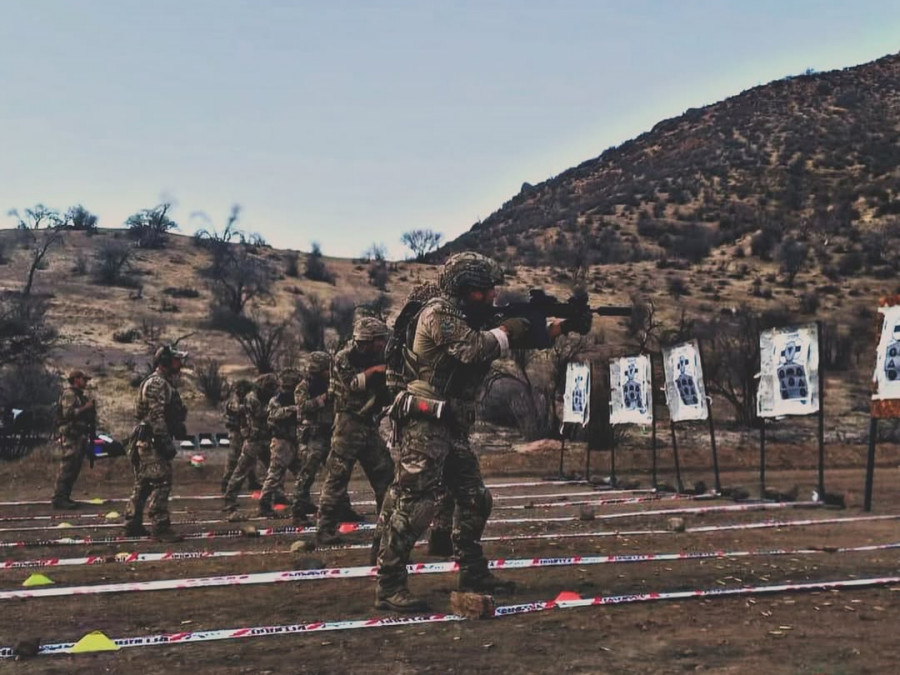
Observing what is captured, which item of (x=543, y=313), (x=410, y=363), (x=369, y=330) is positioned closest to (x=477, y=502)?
(x=410, y=363)

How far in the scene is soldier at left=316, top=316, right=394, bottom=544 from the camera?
800cm

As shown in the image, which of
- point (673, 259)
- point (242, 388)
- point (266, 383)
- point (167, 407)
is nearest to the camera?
point (167, 407)

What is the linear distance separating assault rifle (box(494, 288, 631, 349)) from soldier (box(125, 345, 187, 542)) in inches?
197

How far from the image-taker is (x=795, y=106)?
69.4 metres

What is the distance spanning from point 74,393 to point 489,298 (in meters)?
9.88

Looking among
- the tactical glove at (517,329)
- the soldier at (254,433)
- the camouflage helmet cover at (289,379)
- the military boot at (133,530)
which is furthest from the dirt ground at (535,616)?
the camouflage helmet cover at (289,379)

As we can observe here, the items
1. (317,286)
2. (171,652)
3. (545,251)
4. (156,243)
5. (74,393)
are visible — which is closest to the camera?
(171,652)

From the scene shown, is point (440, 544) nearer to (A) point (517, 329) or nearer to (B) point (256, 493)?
(A) point (517, 329)

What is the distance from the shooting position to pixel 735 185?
189 feet

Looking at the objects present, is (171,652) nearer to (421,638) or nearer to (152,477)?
(421,638)

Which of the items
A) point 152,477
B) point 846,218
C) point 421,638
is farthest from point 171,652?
point 846,218

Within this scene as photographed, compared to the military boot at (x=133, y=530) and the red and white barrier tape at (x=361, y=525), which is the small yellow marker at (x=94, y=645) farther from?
the military boot at (x=133, y=530)

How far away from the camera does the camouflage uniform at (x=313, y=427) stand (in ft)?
32.8

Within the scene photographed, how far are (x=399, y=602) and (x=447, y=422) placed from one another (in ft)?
3.70
